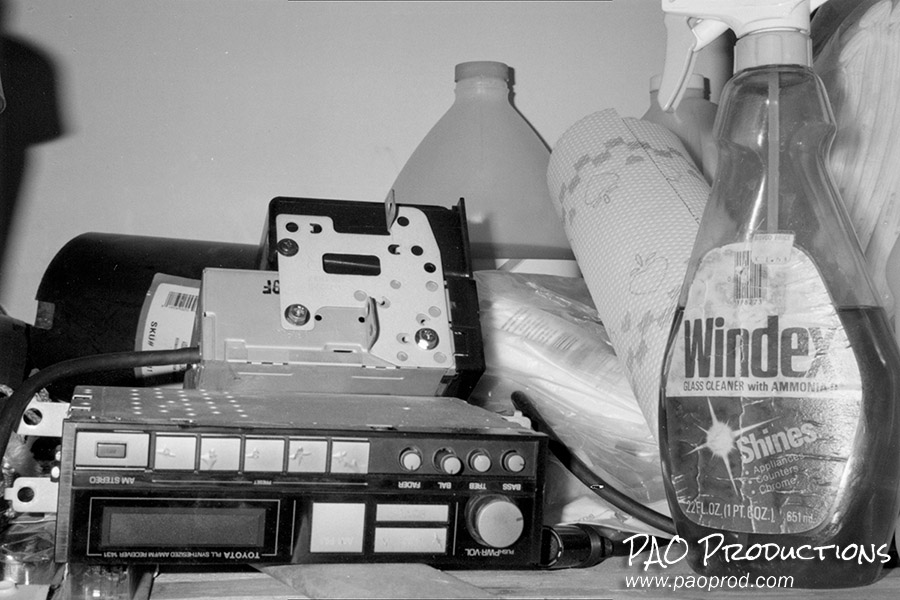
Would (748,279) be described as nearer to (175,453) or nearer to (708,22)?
(708,22)

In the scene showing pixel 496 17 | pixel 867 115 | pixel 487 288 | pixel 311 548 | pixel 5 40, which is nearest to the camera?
pixel 311 548

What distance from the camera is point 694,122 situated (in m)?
0.84

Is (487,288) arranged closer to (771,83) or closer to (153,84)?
→ (771,83)

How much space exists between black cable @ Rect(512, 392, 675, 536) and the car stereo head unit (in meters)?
0.13

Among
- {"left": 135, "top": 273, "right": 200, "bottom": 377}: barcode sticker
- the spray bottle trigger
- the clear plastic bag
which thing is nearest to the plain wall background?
{"left": 135, "top": 273, "right": 200, "bottom": 377}: barcode sticker

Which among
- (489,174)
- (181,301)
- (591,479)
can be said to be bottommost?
(591,479)

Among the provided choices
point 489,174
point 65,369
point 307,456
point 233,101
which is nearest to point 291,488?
point 307,456

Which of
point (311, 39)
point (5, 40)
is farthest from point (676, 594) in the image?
point (5, 40)

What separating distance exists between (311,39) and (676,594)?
0.76m

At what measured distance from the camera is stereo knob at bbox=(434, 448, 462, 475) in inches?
17.1

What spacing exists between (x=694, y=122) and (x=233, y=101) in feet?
1.64

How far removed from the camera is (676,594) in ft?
1.44

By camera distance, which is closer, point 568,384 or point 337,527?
point 337,527

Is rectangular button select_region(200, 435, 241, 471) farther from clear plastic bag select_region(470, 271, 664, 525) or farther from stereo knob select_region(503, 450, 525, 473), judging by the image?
clear plastic bag select_region(470, 271, 664, 525)
